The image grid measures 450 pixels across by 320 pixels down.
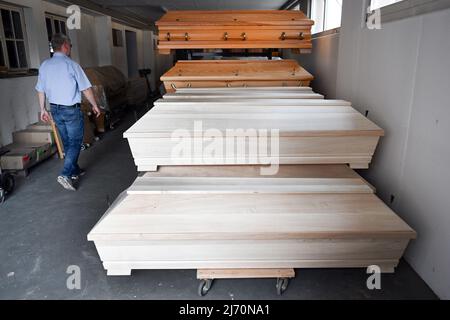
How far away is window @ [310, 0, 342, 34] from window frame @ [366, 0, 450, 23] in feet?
6.05

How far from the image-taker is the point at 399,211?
214cm

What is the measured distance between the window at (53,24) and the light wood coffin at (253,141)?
15.8 feet

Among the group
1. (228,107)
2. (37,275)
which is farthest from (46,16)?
(37,275)

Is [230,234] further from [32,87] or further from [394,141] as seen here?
[32,87]

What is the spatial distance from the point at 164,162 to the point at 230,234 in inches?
31.6

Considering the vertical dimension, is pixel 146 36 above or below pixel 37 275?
above

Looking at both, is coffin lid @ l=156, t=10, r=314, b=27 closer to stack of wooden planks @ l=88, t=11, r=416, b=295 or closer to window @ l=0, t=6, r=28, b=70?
stack of wooden planks @ l=88, t=11, r=416, b=295

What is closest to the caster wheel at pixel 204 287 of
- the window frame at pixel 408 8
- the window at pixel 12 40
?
the window frame at pixel 408 8

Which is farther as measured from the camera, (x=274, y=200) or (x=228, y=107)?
(x=228, y=107)

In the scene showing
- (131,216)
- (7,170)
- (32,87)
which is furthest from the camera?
(32,87)

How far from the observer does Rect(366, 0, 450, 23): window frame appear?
5.70 ft

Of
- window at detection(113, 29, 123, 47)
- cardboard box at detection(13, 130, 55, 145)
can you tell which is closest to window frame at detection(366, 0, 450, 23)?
cardboard box at detection(13, 130, 55, 145)

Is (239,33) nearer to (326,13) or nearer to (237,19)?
(237,19)

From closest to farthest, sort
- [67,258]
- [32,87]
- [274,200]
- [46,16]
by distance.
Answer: [274,200]
[67,258]
[32,87]
[46,16]
